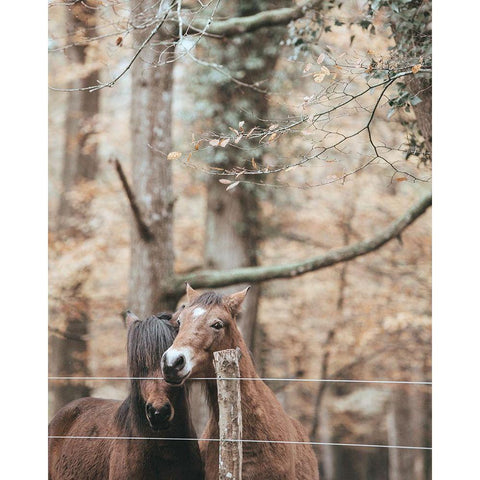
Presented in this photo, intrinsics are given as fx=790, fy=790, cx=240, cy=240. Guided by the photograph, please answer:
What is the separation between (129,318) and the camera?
4312 mm

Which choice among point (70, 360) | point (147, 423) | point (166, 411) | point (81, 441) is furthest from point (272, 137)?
point (81, 441)

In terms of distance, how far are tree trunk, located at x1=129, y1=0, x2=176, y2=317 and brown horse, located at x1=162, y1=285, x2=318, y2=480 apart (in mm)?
541

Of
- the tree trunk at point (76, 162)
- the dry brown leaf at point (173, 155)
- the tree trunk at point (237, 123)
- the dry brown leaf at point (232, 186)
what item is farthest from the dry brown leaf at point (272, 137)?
the tree trunk at point (76, 162)

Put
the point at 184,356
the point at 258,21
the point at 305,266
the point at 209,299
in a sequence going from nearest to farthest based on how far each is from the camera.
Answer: the point at 184,356
the point at 209,299
the point at 305,266
the point at 258,21

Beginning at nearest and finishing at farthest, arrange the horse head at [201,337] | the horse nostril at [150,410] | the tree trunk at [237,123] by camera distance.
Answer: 1. the horse head at [201,337]
2. the horse nostril at [150,410]
3. the tree trunk at [237,123]

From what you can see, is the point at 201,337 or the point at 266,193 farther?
the point at 266,193

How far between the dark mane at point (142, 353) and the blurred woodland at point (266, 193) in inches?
3.2

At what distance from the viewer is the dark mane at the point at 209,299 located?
395 cm

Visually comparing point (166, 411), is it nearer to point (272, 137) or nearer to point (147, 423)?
point (147, 423)

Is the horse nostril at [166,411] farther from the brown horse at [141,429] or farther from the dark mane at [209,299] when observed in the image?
the dark mane at [209,299]

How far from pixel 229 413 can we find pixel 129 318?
819mm

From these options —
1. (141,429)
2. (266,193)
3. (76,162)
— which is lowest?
(141,429)

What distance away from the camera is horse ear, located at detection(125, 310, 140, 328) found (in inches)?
169
